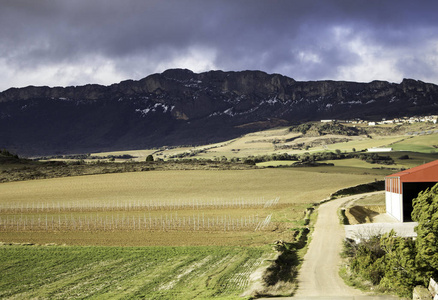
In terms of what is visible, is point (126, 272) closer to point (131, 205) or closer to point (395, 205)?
point (395, 205)

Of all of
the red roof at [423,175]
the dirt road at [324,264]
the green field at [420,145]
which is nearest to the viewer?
the dirt road at [324,264]

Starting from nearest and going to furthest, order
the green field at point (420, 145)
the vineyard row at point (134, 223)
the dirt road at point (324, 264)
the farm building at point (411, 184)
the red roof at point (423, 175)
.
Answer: the dirt road at point (324, 264) → the red roof at point (423, 175) → the farm building at point (411, 184) → the vineyard row at point (134, 223) → the green field at point (420, 145)

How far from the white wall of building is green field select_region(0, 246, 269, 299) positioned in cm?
1812

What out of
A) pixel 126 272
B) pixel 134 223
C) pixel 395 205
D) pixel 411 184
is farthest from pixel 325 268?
pixel 134 223

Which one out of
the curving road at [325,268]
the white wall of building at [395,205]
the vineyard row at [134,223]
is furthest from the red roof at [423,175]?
the vineyard row at [134,223]

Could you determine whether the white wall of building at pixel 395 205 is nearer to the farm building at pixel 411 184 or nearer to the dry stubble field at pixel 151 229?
the farm building at pixel 411 184

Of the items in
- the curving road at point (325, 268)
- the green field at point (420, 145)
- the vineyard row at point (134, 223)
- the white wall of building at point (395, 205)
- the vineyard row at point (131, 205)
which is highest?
the green field at point (420, 145)

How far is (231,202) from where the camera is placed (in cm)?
7588

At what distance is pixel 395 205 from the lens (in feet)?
181

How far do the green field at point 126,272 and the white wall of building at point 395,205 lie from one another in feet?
59.4

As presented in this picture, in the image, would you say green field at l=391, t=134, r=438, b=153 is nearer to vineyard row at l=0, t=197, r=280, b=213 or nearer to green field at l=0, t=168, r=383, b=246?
green field at l=0, t=168, r=383, b=246

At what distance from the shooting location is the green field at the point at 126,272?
29203 mm

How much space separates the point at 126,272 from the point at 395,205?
106 feet

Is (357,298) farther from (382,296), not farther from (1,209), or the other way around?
(1,209)
